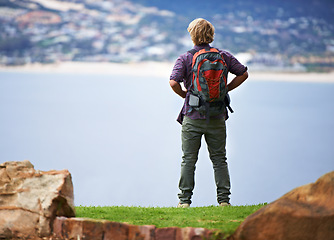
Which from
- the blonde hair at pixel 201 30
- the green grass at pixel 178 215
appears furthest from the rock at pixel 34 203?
the blonde hair at pixel 201 30

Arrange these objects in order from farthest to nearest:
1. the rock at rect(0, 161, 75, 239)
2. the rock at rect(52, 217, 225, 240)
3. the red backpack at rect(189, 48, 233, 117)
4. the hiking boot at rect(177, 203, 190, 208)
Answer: the hiking boot at rect(177, 203, 190, 208) → the red backpack at rect(189, 48, 233, 117) → the rock at rect(0, 161, 75, 239) → the rock at rect(52, 217, 225, 240)

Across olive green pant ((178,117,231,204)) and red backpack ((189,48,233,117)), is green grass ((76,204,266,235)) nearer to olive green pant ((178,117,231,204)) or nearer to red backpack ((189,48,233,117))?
olive green pant ((178,117,231,204))

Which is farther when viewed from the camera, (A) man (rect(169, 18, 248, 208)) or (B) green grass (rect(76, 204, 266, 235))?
(A) man (rect(169, 18, 248, 208))

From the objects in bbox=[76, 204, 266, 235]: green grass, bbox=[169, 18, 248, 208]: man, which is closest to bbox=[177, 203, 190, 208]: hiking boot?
bbox=[169, 18, 248, 208]: man

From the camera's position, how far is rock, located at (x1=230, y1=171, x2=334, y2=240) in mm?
2828

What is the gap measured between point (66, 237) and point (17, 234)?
0.35 metres

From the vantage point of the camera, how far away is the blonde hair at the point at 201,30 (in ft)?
12.5

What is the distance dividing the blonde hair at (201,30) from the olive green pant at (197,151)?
632mm

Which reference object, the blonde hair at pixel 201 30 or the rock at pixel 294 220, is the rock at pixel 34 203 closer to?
the rock at pixel 294 220

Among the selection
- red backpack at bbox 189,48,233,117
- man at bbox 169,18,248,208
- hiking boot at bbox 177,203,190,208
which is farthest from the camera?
hiking boot at bbox 177,203,190,208

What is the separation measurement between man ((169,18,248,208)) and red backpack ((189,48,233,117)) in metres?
0.06

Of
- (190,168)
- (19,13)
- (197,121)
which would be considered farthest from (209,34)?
(19,13)

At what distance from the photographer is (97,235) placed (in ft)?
9.97

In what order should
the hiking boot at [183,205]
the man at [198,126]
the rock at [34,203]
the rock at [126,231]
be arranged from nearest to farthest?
the rock at [126,231], the rock at [34,203], the man at [198,126], the hiking boot at [183,205]
